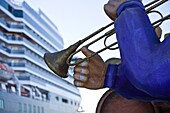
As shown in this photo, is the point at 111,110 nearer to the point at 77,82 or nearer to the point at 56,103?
the point at 77,82

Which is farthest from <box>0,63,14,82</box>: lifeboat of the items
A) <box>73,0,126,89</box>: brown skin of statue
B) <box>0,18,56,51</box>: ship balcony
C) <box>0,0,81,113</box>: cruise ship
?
<box>73,0,126,89</box>: brown skin of statue

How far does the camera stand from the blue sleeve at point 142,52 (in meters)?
0.70

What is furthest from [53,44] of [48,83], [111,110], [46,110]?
[111,110]

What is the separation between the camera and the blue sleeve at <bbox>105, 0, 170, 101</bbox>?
27.5 inches

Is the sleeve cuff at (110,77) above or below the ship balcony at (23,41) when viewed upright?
below

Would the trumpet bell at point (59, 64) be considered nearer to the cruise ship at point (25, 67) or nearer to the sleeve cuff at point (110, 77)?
the sleeve cuff at point (110, 77)

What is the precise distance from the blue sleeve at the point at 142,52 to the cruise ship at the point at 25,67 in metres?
20.7

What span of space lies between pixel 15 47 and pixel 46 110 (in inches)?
215

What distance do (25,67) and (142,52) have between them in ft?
85.1

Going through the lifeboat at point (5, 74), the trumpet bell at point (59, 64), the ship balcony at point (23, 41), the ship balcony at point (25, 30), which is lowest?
the trumpet bell at point (59, 64)

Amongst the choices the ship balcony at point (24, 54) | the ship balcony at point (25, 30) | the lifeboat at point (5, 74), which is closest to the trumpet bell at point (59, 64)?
the lifeboat at point (5, 74)

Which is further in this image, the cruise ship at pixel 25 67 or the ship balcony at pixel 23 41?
the ship balcony at pixel 23 41

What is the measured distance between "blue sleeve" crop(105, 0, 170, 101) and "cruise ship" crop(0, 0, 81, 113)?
68.1 feet

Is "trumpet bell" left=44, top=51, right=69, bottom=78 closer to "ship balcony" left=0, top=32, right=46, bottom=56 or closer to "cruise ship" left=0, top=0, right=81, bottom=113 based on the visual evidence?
"cruise ship" left=0, top=0, right=81, bottom=113
